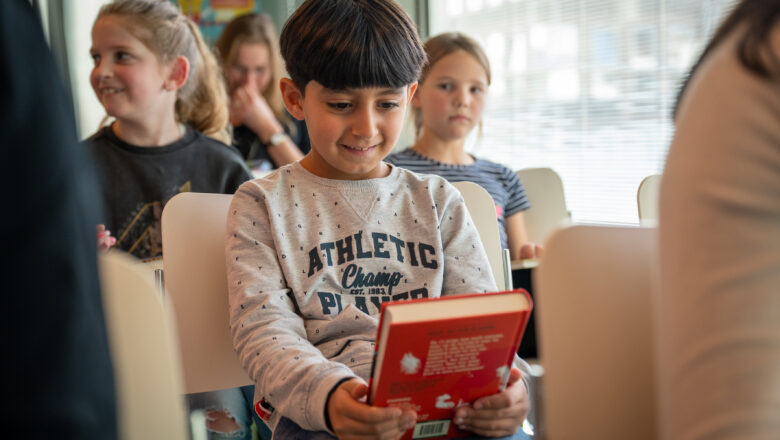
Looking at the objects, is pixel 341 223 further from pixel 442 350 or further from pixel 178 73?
pixel 178 73

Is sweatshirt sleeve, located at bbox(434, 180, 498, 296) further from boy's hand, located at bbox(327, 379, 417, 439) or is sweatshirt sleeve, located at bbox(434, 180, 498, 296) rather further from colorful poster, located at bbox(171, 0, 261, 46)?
colorful poster, located at bbox(171, 0, 261, 46)

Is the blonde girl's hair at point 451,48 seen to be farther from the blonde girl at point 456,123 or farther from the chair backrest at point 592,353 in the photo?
the chair backrest at point 592,353

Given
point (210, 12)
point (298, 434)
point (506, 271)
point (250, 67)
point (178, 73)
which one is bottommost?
point (298, 434)

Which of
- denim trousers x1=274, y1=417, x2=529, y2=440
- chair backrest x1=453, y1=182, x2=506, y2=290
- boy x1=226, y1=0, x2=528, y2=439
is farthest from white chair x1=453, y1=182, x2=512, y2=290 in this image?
denim trousers x1=274, y1=417, x2=529, y2=440

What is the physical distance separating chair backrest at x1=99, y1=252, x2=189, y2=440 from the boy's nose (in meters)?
0.49

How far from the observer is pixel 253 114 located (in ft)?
8.77

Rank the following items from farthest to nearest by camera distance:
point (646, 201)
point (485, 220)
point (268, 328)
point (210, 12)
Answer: point (210, 12) → point (646, 201) → point (485, 220) → point (268, 328)

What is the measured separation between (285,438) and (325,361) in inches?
5.2

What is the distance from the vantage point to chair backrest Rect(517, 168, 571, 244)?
221cm

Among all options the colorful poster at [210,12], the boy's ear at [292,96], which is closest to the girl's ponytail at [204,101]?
the boy's ear at [292,96]

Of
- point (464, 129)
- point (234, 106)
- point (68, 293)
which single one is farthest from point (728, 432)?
point (234, 106)

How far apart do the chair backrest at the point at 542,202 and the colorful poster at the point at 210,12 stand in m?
2.30

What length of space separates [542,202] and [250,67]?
139 centimetres

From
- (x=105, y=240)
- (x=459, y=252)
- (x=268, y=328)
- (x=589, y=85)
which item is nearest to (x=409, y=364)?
(x=268, y=328)
